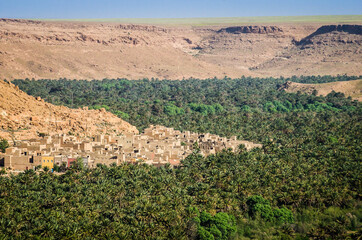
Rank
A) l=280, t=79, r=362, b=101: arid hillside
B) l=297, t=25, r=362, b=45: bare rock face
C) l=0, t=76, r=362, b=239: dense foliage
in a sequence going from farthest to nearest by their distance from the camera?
l=297, t=25, r=362, b=45: bare rock face → l=280, t=79, r=362, b=101: arid hillside → l=0, t=76, r=362, b=239: dense foliage

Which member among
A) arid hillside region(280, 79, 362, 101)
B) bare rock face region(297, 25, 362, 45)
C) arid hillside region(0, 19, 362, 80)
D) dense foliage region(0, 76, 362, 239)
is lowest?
dense foliage region(0, 76, 362, 239)

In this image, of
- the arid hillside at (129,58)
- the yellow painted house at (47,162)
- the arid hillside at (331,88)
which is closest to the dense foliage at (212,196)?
the yellow painted house at (47,162)

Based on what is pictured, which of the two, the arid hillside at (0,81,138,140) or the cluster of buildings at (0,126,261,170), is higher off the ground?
the arid hillside at (0,81,138,140)

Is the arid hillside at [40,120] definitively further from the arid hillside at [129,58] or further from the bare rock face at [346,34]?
the bare rock face at [346,34]

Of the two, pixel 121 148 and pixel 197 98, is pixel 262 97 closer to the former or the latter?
pixel 197 98

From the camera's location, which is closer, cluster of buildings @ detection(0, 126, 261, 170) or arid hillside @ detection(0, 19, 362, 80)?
cluster of buildings @ detection(0, 126, 261, 170)

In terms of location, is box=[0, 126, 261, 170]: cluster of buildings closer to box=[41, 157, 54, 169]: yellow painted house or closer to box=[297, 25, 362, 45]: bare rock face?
box=[41, 157, 54, 169]: yellow painted house

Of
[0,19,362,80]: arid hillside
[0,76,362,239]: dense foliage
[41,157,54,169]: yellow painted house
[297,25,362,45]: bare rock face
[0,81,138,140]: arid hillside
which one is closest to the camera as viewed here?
[0,76,362,239]: dense foliage

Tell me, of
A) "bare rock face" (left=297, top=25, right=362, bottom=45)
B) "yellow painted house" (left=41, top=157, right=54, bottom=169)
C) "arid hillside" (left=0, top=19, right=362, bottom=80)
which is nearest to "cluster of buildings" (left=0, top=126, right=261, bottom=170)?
"yellow painted house" (left=41, top=157, right=54, bottom=169)
